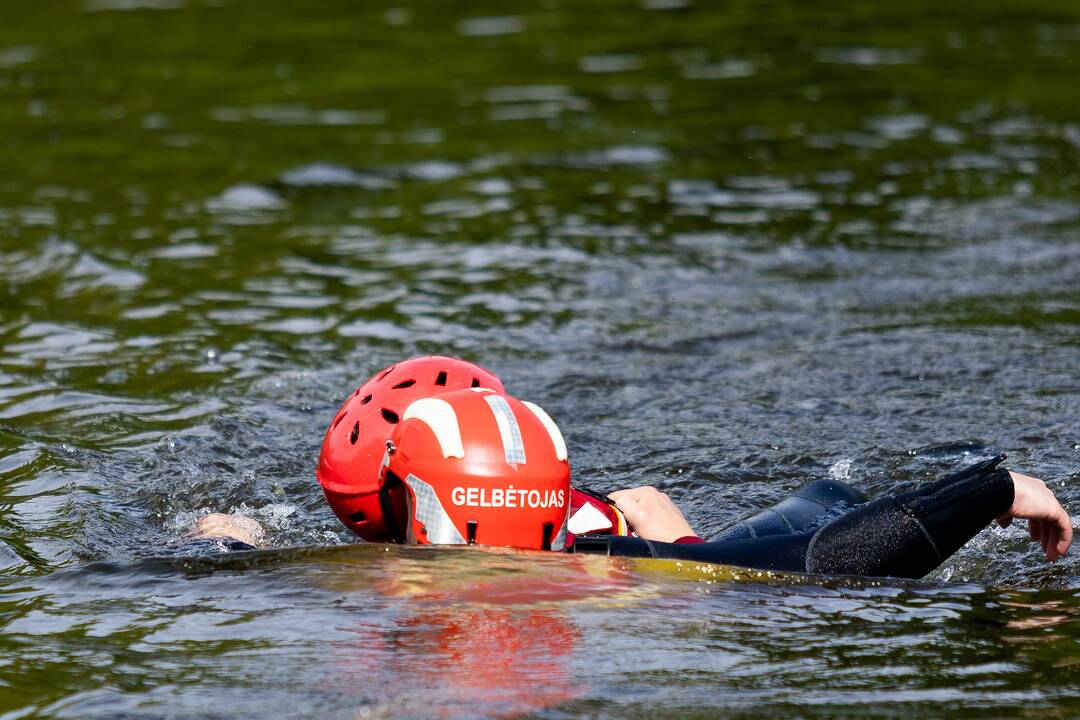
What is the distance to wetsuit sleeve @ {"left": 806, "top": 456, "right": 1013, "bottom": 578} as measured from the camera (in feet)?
17.3

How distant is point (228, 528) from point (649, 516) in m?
1.73

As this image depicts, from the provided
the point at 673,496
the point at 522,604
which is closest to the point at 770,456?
the point at 673,496

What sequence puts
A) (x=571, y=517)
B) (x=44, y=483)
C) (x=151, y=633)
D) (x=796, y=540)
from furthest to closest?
1. (x=44, y=483)
2. (x=571, y=517)
3. (x=796, y=540)
4. (x=151, y=633)

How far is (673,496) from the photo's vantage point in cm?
730

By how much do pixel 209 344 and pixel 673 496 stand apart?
12.8ft

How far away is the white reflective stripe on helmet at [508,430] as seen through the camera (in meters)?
5.04

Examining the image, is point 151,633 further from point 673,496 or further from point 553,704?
point 673,496

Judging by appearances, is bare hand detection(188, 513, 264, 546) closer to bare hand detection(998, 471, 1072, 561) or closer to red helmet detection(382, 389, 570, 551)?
red helmet detection(382, 389, 570, 551)

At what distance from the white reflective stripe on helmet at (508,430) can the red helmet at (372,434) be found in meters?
0.47

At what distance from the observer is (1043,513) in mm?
5398

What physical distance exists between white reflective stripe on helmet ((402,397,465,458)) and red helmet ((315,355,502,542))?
0.25 meters

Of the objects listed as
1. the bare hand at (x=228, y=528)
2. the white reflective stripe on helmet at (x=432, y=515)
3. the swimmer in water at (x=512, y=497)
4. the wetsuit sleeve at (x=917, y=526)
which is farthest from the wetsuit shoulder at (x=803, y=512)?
the bare hand at (x=228, y=528)

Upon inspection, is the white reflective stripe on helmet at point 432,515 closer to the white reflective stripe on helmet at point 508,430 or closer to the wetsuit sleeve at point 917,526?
the white reflective stripe on helmet at point 508,430

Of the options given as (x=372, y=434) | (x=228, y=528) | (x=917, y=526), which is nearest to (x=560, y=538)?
(x=372, y=434)
